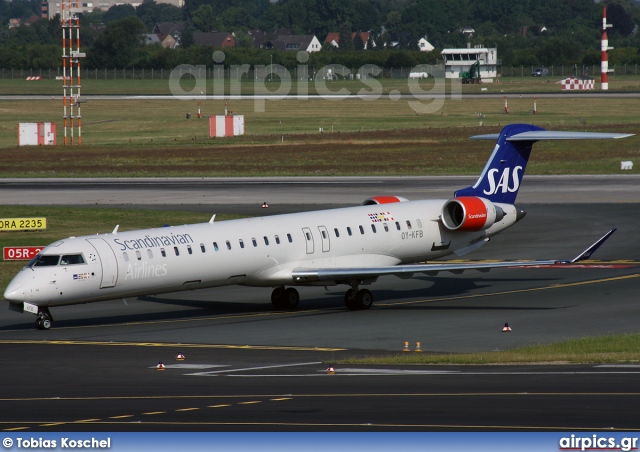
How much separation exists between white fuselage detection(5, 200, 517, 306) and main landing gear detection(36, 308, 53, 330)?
0.87 meters

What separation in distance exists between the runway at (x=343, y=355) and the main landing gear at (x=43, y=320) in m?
0.34

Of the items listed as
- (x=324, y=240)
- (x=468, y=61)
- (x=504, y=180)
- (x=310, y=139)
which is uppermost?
(x=468, y=61)

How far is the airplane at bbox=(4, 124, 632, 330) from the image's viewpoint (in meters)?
29.8

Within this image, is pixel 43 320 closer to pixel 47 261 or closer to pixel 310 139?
pixel 47 261

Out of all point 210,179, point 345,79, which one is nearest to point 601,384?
point 210,179

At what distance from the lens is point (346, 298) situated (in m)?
34.0

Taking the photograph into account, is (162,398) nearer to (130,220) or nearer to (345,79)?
(130,220)

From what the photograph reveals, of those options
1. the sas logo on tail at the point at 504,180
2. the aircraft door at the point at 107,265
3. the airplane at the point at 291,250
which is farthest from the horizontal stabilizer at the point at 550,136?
the aircraft door at the point at 107,265

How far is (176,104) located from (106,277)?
4445 inches

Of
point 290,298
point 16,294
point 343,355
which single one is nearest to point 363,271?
point 290,298

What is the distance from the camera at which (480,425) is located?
55.5 feet
